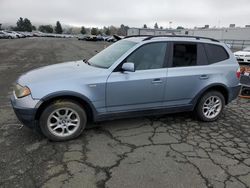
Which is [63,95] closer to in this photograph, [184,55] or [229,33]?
[184,55]

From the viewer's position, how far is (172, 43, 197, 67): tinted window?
15.8ft

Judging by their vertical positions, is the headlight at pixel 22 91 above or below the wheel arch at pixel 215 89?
above

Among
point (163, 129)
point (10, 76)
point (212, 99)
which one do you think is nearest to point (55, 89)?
point (163, 129)

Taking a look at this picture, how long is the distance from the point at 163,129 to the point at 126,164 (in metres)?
1.53

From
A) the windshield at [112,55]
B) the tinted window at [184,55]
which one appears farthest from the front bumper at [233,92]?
the windshield at [112,55]

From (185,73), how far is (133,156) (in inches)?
78.0

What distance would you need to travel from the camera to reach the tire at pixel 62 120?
400 cm

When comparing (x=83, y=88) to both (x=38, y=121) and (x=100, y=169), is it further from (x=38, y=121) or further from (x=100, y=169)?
(x=100, y=169)

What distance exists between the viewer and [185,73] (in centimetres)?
479

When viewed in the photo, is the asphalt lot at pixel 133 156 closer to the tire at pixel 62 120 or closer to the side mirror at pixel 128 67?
the tire at pixel 62 120

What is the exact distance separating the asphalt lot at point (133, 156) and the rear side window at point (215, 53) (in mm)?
1368

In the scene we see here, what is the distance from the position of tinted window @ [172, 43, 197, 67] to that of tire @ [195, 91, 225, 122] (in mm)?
794

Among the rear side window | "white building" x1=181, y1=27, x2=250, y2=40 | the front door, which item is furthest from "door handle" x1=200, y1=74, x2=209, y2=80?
"white building" x1=181, y1=27, x2=250, y2=40

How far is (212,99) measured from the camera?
17.3 ft
